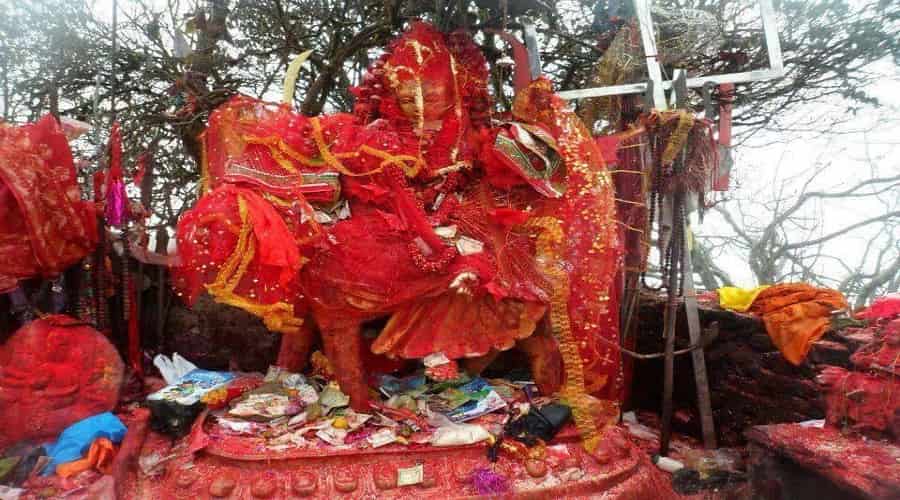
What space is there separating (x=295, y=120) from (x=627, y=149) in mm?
2157

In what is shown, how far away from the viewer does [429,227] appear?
3244 mm

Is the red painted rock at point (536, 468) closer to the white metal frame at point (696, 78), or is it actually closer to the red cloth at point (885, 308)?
the red cloth at point (885, 308)

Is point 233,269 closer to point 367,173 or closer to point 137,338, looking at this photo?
point 367,173

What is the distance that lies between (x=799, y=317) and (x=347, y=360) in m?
2.65

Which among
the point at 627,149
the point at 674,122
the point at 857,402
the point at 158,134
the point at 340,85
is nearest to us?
the point at 857,402

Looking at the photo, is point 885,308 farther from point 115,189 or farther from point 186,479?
point 115,189

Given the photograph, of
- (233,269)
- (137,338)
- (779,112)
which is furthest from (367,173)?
(779,112)

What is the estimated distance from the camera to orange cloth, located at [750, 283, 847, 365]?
3.43 metres

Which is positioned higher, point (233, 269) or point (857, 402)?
point (233, 269)

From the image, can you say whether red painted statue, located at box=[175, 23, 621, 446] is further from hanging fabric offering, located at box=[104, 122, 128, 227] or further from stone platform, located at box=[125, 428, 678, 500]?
hanging fabric offering, located at box=[104, 122, 128, 227]

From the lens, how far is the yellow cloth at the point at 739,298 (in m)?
3.98

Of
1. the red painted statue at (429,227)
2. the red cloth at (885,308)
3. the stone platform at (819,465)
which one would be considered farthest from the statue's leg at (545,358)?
the red cloth at (885,308)

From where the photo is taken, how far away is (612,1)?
4.20m

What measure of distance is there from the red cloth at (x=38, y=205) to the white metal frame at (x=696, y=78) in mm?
3135
